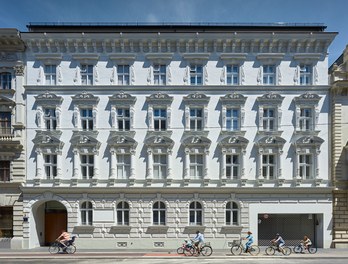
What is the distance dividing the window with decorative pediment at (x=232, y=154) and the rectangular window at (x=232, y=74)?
4.29m

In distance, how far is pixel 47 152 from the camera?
21.2 metres

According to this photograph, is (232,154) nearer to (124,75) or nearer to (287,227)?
(287,227)

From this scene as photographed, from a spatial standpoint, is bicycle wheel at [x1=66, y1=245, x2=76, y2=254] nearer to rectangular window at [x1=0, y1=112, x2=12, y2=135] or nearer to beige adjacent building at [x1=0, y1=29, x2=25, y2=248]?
beige adjacent building at [x1=0, y1=29, x2=25, y2=248]

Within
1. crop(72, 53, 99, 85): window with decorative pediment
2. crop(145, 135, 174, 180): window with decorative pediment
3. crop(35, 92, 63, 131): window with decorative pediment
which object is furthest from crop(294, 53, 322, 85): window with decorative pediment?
crop(35, 92, 63, 131): window with decorative pediment

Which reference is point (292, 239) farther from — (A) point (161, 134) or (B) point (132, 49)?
(B) point (132, 49)

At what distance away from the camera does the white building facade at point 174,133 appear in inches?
820

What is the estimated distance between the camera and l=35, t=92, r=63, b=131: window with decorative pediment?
21.2 m

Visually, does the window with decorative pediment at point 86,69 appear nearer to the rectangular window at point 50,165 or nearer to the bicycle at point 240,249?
the rectangular window at point 50,165

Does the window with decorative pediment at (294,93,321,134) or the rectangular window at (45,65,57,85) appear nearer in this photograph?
the window with decorative pediment at (294,93,321,134)

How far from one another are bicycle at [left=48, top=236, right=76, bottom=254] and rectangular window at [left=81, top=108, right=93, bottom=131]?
8.02m

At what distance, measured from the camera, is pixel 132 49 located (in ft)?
70.3

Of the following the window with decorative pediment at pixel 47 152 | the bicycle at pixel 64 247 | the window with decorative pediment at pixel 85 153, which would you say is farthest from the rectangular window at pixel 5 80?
the bicycle at pixel 64 247

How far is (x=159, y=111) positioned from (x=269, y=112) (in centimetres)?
842

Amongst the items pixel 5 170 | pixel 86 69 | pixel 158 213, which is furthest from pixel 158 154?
pixel 5 170
